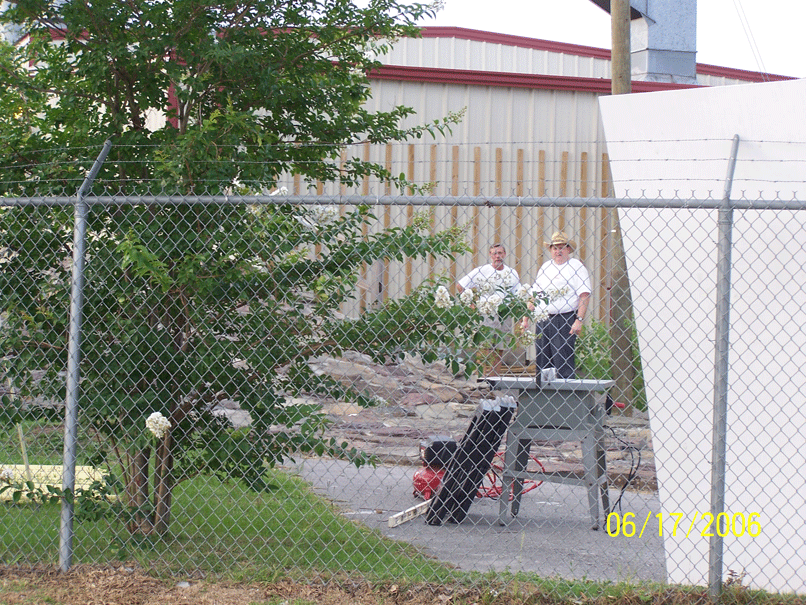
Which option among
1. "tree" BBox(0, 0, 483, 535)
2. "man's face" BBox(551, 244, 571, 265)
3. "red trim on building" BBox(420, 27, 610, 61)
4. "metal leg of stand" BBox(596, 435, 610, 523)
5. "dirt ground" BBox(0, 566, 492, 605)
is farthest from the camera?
"red trim on building" BBox(420, 27, 610, 61)

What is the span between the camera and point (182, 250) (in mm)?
3959

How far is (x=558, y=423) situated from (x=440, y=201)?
88.7 inches

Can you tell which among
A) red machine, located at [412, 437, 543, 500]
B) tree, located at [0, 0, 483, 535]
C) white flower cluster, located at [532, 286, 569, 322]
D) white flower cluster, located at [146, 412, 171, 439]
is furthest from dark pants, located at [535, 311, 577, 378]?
white flower cluster, located at [146, 412, 171, 439]

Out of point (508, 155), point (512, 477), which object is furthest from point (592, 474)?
point (508, 155)

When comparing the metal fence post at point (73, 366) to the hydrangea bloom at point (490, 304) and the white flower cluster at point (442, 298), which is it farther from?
the hydrangea bloom at point (490, 304)

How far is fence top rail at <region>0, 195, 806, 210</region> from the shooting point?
3.37 meters

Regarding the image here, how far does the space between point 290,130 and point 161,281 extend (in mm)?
1249

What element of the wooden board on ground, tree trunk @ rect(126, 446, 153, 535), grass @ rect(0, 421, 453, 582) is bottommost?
the wooden board on ground

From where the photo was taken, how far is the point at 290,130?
14.5 feet

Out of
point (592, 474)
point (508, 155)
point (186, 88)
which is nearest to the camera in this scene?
point (186, 88)

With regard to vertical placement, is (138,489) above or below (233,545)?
above

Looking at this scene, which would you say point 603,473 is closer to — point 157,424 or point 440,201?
point 440,201

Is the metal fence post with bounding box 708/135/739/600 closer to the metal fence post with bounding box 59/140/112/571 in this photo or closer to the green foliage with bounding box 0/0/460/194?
the green foliage with bounding box 0/0/460/194

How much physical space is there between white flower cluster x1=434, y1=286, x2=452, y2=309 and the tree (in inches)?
3.3
